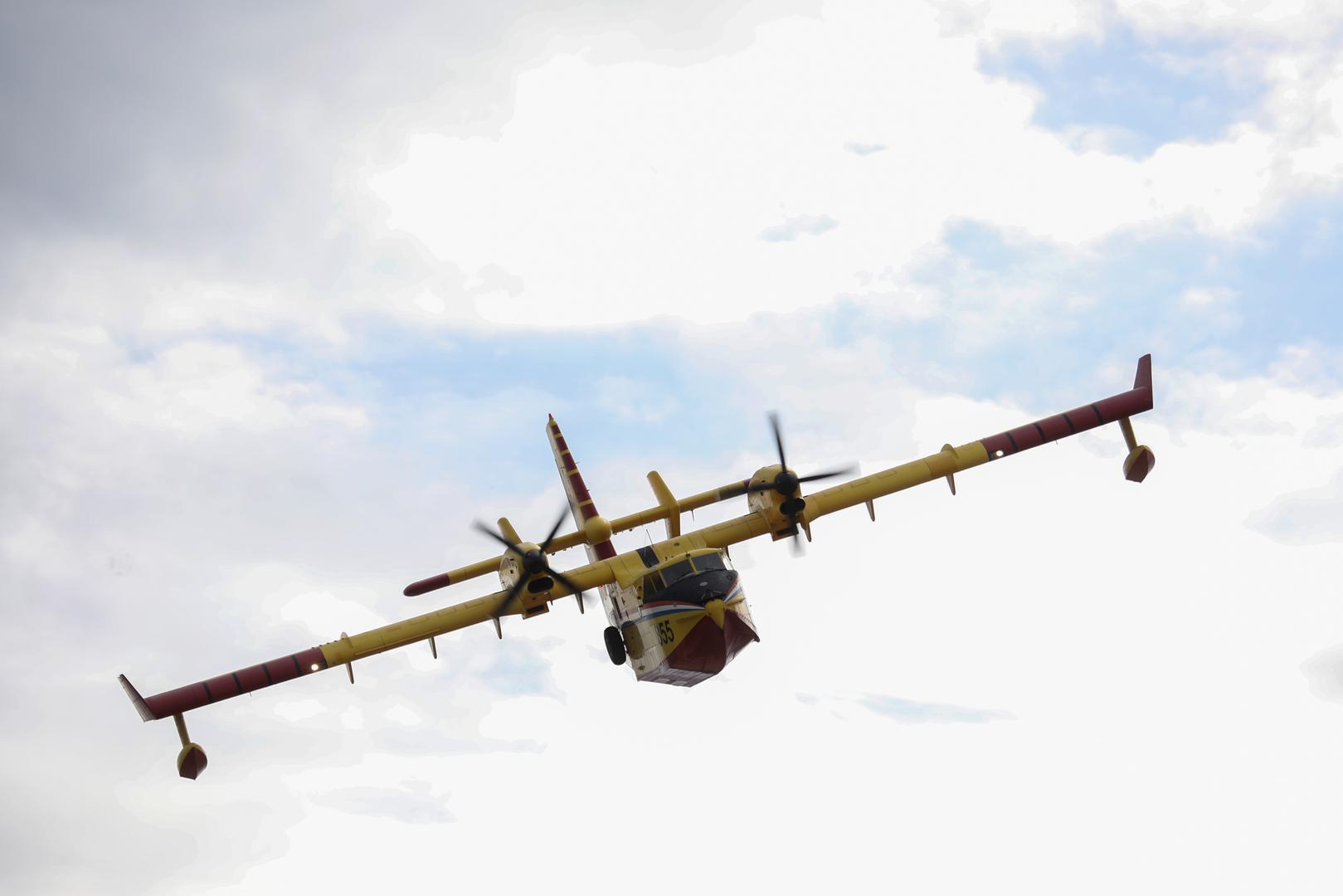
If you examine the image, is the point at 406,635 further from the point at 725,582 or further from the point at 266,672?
the point at 725,582

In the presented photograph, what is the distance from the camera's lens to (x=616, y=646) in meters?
36.8

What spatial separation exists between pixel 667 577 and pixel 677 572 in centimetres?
36

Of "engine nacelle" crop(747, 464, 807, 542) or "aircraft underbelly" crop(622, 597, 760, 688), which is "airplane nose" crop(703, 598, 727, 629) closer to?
"aircraft underbelly" crop(622, 597, 760, 688)

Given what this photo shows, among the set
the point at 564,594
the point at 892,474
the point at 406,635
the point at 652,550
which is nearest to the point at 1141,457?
the point at 892,474

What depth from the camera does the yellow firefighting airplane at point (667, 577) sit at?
3419 cm

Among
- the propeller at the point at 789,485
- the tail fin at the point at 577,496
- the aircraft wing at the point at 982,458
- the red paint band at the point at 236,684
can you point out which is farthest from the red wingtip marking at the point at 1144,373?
the red paint band at the point at 236,684

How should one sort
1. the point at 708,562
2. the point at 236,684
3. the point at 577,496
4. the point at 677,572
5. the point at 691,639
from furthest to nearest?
the point at 577,496 → the point at 236,684 → the point at 708,562 → the point at 677,572 → the point at 691,639

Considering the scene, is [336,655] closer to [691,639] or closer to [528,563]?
[528,563]

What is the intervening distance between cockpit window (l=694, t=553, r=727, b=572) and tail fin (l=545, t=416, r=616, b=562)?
22.5ft

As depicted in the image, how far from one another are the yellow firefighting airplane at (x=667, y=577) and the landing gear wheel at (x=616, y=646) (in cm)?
4

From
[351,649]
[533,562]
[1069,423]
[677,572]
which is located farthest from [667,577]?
[1069,423]

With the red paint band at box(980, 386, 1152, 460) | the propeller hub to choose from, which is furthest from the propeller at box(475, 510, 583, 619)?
the red paint band at box(980, 386, 1152, 460)

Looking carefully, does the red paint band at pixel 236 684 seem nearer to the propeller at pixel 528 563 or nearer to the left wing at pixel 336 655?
the left wing at pixel 336 655

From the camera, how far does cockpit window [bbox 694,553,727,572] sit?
34.7m
